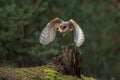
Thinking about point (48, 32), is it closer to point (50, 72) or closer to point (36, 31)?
point (50, 72)

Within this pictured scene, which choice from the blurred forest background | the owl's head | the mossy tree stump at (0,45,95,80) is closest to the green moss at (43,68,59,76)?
the mossy tree stump at (0,45,95,80)

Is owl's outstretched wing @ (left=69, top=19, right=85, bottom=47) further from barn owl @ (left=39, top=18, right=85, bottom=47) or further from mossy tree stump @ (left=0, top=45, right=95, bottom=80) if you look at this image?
mossy tree stump @ (left=0, top=45, right=95, bottom=80)

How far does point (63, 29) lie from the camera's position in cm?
839

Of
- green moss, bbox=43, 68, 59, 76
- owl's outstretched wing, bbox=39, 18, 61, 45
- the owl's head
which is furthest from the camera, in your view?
owl's outstretched wing, bbox=39, 18, 61, 45

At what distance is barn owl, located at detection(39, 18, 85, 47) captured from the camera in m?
8.22

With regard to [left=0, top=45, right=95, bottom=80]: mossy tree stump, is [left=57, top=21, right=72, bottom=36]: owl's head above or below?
above

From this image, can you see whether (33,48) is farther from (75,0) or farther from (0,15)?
(75,0)

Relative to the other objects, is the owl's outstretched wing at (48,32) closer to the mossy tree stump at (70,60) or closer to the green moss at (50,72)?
the mossy tree stump at (70,60)

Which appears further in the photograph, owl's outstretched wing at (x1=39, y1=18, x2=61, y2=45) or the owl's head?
Answer: owl's outstretched wing at (x1=39, y1=18, x2=61, y2=45)

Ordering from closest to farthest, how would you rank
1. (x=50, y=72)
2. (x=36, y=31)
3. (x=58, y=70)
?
(x=50, y=72) → (x=58, y=70) → (x=36, y=31)

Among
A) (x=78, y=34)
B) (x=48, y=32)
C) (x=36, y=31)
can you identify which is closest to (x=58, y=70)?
(x=78, y=34)

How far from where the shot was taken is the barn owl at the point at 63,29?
8.22 m

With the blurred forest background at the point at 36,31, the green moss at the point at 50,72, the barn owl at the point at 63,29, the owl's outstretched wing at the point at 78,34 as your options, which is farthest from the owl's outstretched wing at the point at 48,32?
the blurred forest background at the point at 36,31

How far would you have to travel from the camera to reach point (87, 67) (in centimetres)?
1683
